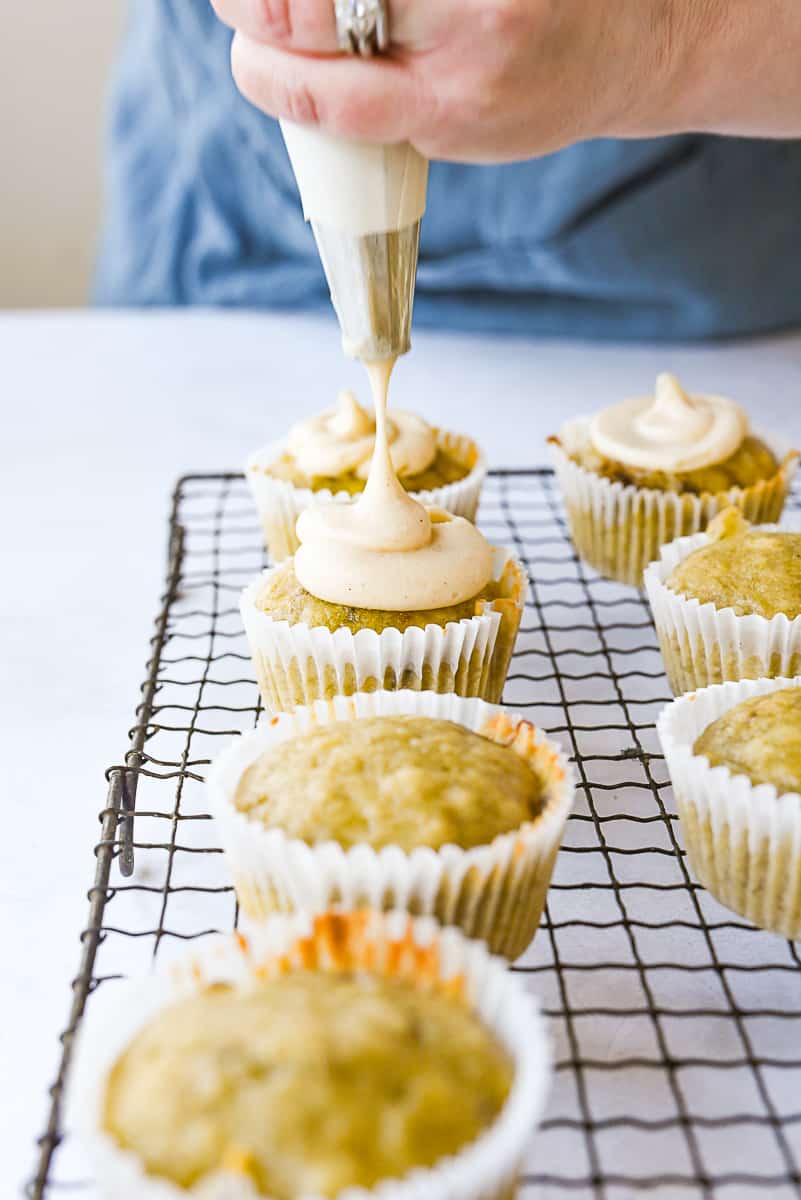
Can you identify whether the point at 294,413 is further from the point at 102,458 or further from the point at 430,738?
the point at 430,738

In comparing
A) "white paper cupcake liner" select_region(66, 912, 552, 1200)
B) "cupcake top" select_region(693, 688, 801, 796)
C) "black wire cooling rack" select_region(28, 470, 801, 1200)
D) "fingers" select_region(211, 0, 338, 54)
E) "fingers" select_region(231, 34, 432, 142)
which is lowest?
"black wire cooling rack" select_region(28, 470, 801, 1200)

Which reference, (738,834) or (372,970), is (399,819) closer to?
(372,970)

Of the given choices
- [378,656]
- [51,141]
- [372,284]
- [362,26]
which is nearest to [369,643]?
[378,656]

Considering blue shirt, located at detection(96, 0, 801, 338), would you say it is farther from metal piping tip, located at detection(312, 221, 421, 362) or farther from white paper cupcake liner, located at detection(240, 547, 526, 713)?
metal piping tip, located at detection(312, 221, 421, 362)

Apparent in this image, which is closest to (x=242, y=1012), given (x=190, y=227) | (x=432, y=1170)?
(x=432, y=1170)

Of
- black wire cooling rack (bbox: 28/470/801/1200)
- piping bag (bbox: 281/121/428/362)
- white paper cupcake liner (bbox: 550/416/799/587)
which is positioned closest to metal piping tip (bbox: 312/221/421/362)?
piping bag (bbox: 281/121/428/362)

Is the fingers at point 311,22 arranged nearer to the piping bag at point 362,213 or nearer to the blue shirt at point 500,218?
the piping bag at point 362,213

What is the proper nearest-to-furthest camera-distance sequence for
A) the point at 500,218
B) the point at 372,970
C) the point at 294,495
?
the point at 372,970 → the point at 294,495 → the point at 500,218
